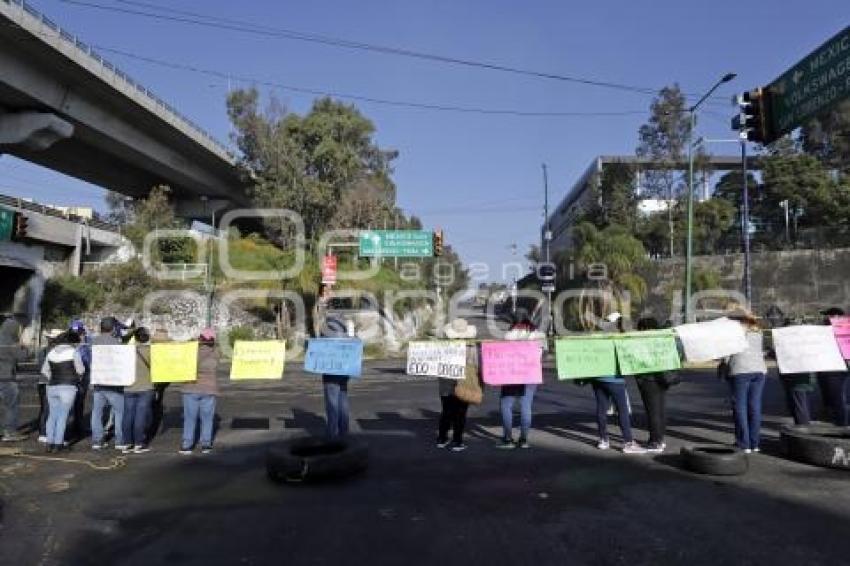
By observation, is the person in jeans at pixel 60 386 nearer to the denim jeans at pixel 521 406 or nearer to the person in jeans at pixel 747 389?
the denim jeans at pixel 521 406

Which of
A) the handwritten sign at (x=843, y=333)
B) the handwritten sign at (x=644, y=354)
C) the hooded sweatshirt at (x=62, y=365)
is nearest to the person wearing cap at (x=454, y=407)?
the handwritten sign at (x=644, y=354)

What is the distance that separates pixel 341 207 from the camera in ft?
188

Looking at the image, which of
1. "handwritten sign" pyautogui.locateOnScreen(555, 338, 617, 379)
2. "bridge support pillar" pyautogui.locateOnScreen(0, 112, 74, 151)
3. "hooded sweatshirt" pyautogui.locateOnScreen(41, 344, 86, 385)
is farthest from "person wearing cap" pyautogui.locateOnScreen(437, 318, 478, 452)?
"bridge support pillar" pyautogui.locateOnScreen(0, 112, 74, 151)

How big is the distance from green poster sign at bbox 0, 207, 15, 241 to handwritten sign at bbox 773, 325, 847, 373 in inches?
1285

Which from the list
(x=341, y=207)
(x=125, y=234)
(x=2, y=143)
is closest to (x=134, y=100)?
(x=2, y=143)

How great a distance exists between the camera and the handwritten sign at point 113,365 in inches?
432

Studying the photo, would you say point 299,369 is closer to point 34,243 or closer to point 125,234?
point 34,243

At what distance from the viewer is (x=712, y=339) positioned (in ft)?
34.1

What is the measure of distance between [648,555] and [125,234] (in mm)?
49221

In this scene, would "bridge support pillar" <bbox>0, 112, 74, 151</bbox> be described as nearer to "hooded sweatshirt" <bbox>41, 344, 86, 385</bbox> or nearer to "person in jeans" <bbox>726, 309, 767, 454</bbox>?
"hooded sweatshirt" <bbox>41, 344, 86, 385</bbox>

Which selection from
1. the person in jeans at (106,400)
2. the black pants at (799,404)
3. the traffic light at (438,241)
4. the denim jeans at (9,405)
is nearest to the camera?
the black pants at (799,404)

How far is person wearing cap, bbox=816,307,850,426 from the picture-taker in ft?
37.5

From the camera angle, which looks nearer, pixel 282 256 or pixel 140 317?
pixel 140 317

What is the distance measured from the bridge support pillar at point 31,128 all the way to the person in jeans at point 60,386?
100 feet
